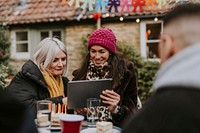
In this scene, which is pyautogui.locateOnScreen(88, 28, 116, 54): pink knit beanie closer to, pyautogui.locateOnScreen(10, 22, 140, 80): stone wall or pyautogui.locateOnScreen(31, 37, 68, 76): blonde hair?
pyautogui.locateOnScreen(31, 37, 68, 76): blonde hair

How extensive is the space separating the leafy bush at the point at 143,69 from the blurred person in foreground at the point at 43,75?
6.35m

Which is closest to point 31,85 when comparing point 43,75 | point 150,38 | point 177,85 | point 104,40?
point 43,75

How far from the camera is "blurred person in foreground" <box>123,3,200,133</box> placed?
1.14 m

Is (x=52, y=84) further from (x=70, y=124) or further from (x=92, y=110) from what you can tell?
(x=70, y=124)

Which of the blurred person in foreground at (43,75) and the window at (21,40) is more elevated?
the window at (21,40)

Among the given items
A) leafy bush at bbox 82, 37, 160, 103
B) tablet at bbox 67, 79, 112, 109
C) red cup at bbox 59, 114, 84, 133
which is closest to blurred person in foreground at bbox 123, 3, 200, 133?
red cup at bbox 59, 114, 84, 133

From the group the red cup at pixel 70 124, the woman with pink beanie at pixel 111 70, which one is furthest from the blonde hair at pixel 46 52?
the red cup at pixel 70 124

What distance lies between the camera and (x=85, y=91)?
9.40 ft

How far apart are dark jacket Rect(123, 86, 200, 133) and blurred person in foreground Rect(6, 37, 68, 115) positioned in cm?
204

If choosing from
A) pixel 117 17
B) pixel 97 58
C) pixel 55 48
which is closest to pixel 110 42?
pixel 97 58

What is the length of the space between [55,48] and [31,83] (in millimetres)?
402

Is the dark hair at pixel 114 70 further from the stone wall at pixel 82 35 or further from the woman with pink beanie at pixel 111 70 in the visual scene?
the stone wall at pixel 82 35

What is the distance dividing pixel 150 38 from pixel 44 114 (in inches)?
328

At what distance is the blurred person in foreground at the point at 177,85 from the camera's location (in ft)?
3.73
